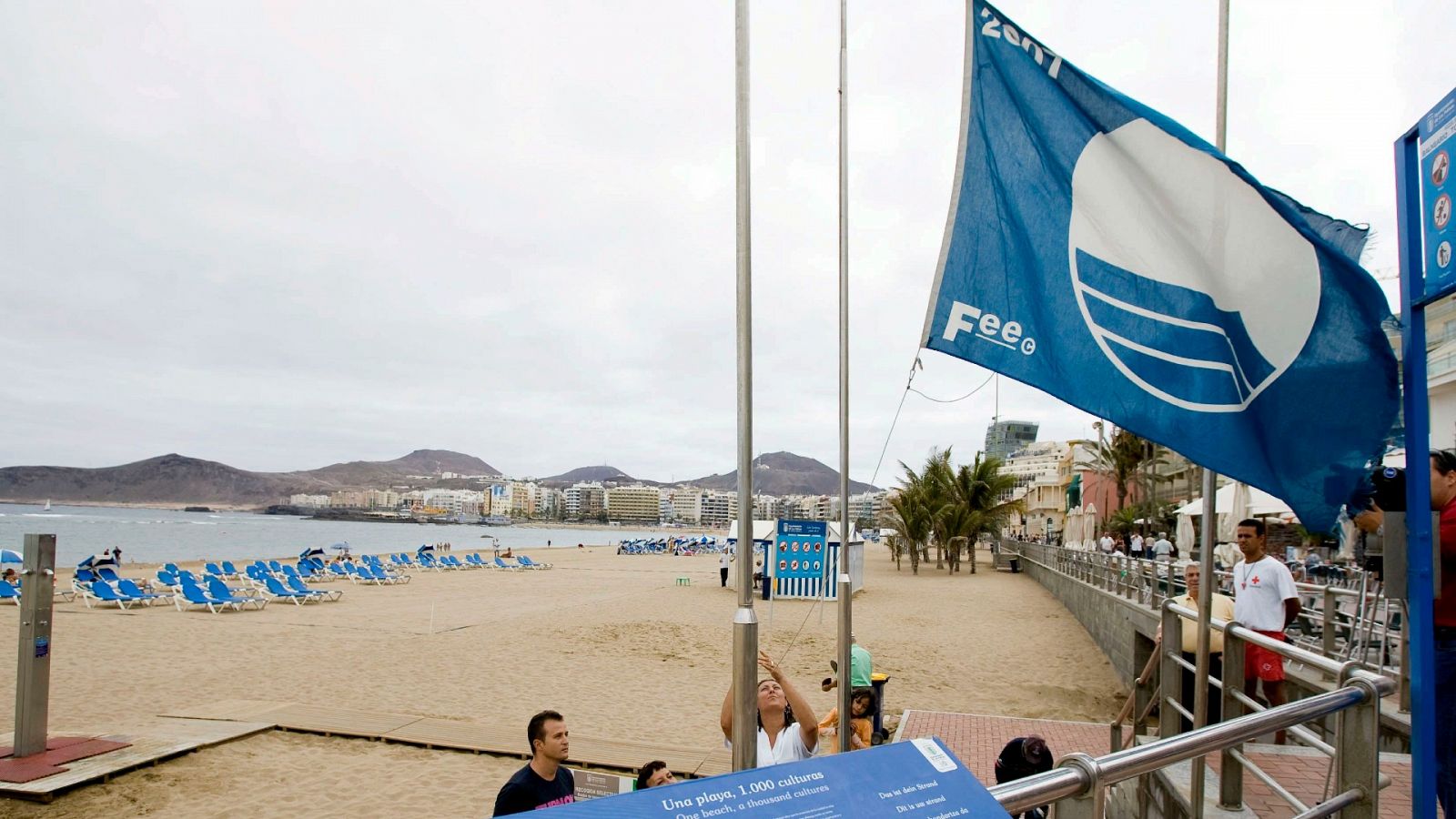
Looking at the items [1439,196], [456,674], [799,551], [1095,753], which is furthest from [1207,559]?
[799,551]

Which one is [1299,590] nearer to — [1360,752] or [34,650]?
[1360,752]

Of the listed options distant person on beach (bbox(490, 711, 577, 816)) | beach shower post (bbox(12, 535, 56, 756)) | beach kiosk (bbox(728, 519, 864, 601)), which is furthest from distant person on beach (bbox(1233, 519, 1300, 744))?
beach kiosk (bbox(728, 519, 864, 601))

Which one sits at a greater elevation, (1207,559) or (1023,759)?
(1207,559)

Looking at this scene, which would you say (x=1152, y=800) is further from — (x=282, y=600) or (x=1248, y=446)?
(x=282, y=600)

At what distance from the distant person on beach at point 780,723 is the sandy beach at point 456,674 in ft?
10.4

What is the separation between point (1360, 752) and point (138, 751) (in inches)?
343

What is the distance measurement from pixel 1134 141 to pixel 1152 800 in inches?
128

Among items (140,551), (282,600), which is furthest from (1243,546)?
(140,551)

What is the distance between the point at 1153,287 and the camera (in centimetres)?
349

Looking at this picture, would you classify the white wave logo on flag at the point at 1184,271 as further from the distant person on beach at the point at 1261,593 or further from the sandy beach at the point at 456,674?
the sandy beach at the point at 456,674

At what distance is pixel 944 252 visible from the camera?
3.46 meters

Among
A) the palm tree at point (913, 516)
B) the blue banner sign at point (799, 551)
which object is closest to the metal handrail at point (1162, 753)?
the blue banner sign at point (799, 551)

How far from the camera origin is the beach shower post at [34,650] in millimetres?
7016

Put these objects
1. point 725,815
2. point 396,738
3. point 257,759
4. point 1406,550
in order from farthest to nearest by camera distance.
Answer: point 396,738
point 257,759
point 1406,550
point 725,815
